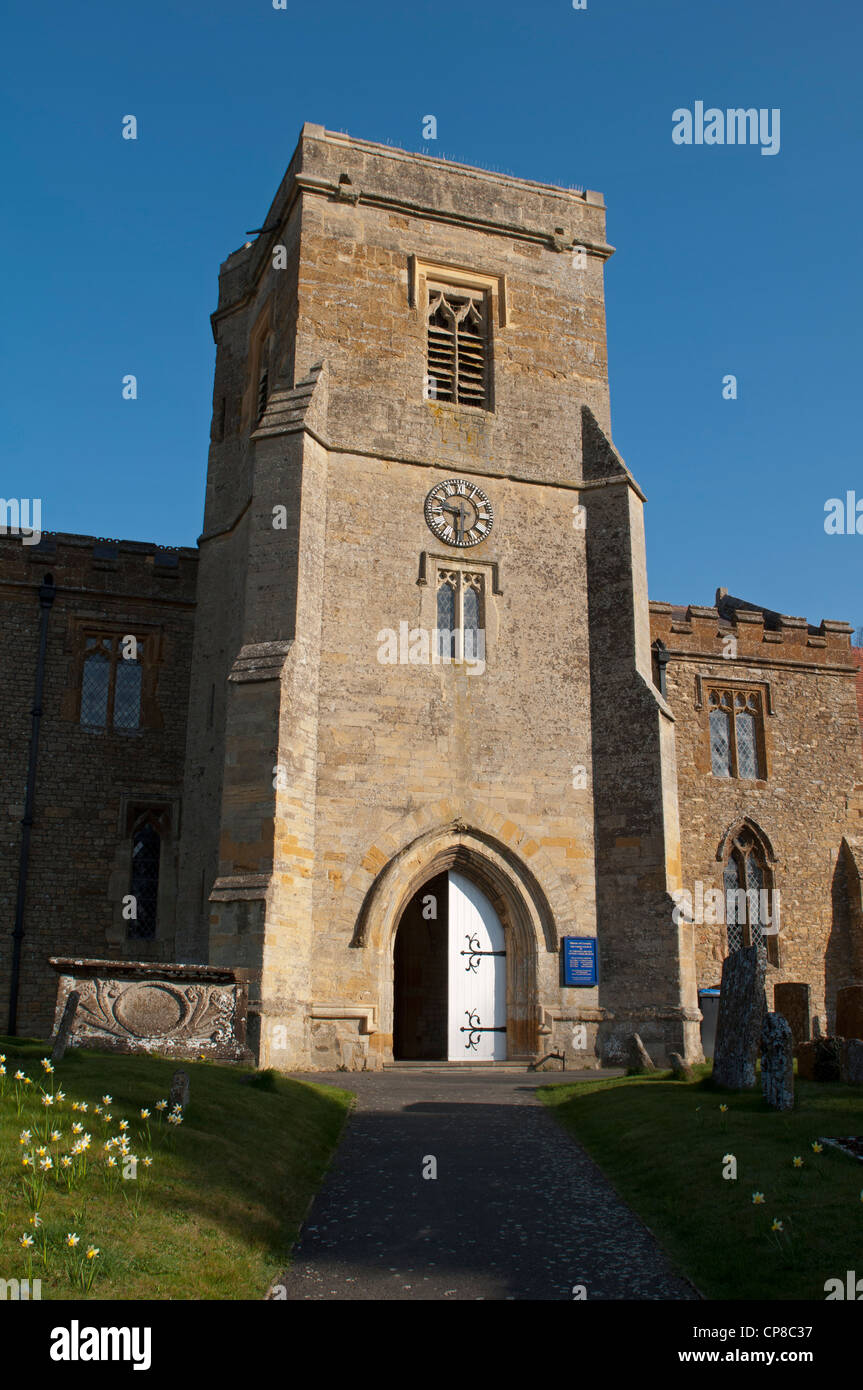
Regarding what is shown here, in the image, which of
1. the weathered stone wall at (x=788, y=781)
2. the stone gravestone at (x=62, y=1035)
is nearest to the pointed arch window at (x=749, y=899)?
the weathered stone wall at (x=788, y=781)

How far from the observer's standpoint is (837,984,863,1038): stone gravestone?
13172mm

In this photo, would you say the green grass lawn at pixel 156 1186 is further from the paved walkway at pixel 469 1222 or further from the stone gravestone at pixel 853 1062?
the stone gravestone at pixel 853 1062

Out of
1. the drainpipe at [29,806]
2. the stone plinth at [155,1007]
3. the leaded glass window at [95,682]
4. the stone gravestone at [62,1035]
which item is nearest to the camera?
the stone gravestone at [62,1035]

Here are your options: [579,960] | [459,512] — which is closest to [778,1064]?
[579,960]

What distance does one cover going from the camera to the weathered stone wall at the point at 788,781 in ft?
74.7

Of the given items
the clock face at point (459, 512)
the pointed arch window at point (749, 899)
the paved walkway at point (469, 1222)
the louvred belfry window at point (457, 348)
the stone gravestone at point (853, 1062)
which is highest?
the louvred belfry window at point (457, 348)

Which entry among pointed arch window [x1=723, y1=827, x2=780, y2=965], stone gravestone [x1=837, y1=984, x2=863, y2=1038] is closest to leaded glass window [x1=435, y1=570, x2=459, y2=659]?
stone gravestone [x1=837, y1=984, x2=863, y2=1038]

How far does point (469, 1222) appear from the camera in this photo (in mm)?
7344

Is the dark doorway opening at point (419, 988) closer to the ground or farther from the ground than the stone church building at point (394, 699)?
closer to the ground

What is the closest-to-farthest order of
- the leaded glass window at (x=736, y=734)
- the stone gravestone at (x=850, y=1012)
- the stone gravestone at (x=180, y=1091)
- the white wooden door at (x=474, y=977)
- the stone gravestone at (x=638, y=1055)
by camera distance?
the stone gravestone at (x=180, y=1091) → the stone gravestone at (x=850, y=1012) → the stone gravestone at (x=638, y=1055) → the white wooden door at (x=474, y=977) → the leaded glass window at (x=736, y=734)

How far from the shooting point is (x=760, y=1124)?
30.0ft

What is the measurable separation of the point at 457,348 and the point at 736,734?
9.75m

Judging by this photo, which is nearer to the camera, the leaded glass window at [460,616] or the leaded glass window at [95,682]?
the leaded glass window at [460,616]

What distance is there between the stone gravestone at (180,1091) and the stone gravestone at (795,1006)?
29.6 feet
